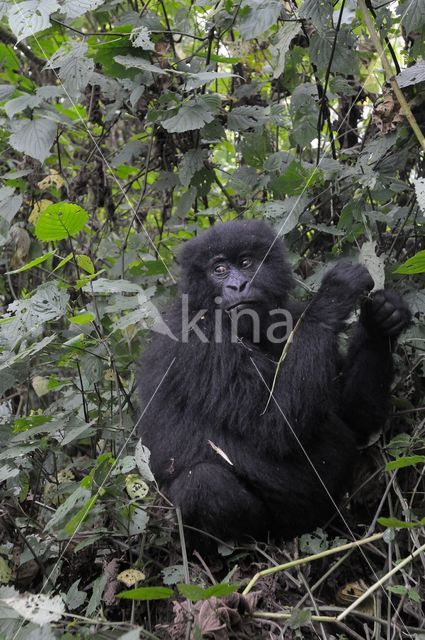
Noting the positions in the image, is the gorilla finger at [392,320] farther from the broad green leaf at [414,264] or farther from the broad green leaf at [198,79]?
the broad green leaf at [198,79]

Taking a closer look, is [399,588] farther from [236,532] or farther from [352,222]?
[352,222]

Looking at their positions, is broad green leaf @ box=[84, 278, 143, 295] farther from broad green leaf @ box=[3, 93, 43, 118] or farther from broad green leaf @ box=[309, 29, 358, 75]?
broad green leaf @ box=[309, 29, 358, 75]

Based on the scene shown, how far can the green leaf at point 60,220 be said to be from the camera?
3406 mm

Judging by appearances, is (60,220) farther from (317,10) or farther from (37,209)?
(317,10)

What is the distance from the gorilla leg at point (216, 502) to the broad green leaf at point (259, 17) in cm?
205

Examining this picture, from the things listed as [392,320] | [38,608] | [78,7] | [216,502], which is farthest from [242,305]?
[38,608]

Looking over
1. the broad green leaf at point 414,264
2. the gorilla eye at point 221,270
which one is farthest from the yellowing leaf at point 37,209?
the broad green leaf at point 414,264

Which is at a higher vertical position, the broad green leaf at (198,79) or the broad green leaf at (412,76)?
the broad green leaf at (198,79)

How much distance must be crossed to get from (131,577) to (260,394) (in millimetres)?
1012

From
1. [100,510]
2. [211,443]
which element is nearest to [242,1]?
[211,443]

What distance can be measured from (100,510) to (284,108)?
2640 millimetres

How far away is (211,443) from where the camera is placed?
3512 mm

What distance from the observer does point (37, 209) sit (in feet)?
15.6

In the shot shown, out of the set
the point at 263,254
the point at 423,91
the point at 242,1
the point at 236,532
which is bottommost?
the point at 236,532
